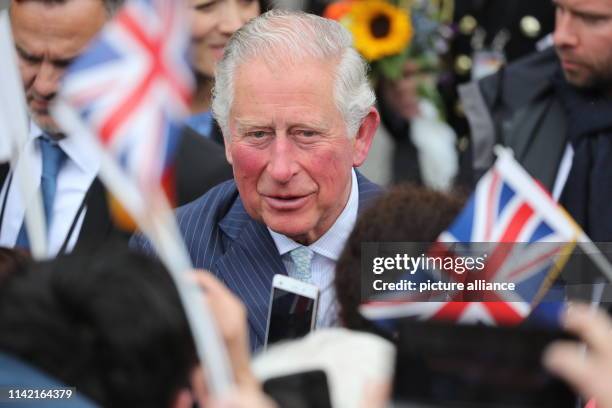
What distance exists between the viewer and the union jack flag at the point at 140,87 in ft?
6.94

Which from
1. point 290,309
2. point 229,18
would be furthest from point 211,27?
point 290,309

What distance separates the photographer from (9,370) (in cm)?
191

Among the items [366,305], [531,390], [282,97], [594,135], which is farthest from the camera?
[594,135]

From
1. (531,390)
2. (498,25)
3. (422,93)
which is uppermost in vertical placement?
(531,390)

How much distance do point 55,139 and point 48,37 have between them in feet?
0.96

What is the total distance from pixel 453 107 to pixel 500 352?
457 centimetres

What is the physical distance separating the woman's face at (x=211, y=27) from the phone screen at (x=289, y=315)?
1986mm

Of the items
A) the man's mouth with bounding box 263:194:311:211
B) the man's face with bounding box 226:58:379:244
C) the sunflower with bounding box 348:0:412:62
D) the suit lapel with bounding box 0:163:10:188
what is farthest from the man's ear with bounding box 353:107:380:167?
the sunflower with bounding box 348:0:412:62

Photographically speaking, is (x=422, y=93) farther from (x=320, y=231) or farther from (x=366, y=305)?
(x=366, y=305)

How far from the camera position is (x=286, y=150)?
124 inches

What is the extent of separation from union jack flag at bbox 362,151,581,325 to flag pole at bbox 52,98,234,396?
1.70 ft

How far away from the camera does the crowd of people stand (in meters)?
1.85

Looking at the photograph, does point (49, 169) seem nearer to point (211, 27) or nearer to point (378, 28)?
point (211, 27)

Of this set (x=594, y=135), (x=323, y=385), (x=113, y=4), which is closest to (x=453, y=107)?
(x=594, y=135)
